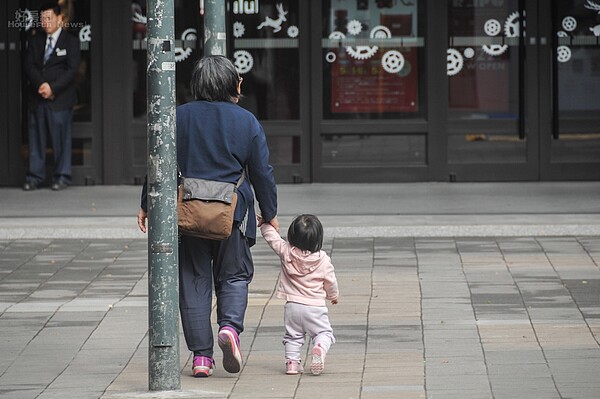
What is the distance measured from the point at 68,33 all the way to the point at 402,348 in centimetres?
880

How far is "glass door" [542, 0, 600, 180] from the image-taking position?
15336 mm

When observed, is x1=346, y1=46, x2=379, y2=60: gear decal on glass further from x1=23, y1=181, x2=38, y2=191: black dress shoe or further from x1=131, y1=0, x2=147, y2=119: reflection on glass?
x1=23, y1=181, x2=38, y2=191: black dress shoe

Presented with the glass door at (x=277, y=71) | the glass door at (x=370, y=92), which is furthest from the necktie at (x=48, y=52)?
the glass door at (x=370, y=92)

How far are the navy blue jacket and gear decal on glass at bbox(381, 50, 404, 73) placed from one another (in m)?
8.70

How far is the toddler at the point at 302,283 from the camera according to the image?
6863mm

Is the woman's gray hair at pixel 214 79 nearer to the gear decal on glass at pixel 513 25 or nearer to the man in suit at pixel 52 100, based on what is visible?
the man in suit at pixel 52 100

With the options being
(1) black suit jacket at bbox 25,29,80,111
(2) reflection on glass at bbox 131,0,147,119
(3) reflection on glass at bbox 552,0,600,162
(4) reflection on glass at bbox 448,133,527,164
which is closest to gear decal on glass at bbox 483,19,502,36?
(3) reflection on glass at bbox 552,0,600,162

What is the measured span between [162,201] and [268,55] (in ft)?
30.2

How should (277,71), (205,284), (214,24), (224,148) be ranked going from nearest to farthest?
1. (224,148)
2. (205,284)
3. (214,24)
4. (277,71)

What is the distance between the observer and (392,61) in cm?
1548

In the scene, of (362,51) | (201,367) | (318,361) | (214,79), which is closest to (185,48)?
(362,51)

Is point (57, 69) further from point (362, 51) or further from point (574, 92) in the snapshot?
point (574, 92)

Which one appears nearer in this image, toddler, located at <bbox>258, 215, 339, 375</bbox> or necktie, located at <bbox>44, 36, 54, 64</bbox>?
toddler, located at <bbox>258, 215, 339, 375</bbox>

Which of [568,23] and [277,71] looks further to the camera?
[277,71]
